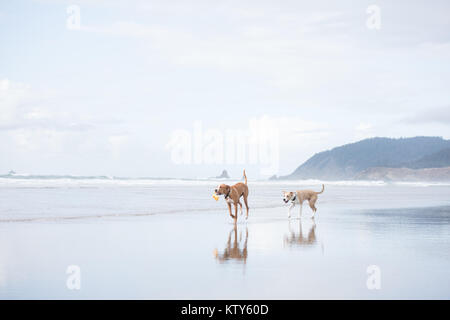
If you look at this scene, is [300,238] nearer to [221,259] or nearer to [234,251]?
[234,251]

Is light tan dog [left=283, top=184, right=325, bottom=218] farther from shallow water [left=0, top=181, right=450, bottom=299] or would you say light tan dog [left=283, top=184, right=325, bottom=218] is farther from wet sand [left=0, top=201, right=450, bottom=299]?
wet sand [left=0, top=201, right=450, bottom=299]

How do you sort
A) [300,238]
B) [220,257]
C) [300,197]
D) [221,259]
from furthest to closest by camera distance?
[300,197] → [300,238] → [220,257] → [221,259]

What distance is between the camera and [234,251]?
8.25 meters

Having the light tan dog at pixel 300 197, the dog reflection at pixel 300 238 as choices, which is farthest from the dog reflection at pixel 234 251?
the light tan dog at pixel 300 197

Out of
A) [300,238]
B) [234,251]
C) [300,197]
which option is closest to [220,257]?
[234,251]

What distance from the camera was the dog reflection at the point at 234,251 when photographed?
7517mm

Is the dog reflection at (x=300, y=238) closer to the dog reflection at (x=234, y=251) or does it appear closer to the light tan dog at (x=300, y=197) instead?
the dog reflection at (x=234, y=251)

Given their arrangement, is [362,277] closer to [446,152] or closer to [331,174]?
[331,174]

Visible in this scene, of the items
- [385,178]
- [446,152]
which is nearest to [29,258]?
[385,178]

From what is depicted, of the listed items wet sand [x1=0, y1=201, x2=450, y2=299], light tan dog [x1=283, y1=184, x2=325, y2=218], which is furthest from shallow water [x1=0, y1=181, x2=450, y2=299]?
light tan dog [x1=283, y1=184, x2=325, y2=218]

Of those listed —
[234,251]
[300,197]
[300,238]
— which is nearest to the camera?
[234,251]

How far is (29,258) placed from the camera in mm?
7410

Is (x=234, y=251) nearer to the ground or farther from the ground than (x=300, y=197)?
nearer to the ground
